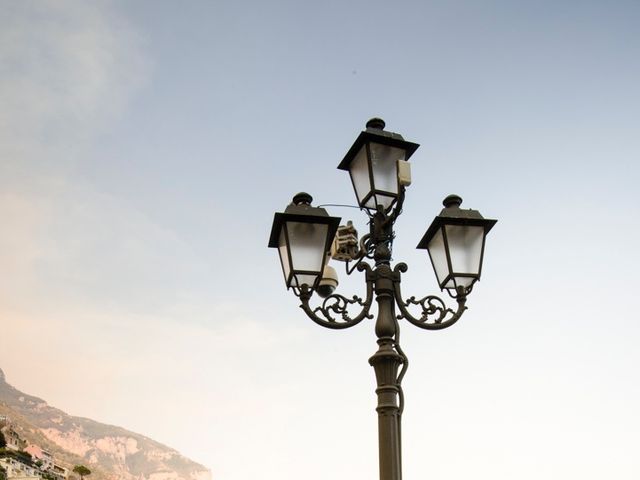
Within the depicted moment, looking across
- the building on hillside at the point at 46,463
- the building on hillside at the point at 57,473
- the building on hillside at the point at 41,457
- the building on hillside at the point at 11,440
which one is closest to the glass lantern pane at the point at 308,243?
the building on hillside at the point at 46,463

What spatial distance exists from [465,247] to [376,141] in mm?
942

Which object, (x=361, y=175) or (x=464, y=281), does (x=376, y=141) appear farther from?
(x=464, y=281)

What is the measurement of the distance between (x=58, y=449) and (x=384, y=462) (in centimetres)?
21236

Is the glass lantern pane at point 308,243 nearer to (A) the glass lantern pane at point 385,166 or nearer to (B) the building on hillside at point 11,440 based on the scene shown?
(A) the glass lantern pane at point 385,166

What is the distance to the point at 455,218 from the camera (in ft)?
16.7

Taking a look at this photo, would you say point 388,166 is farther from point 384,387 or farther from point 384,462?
point 384,462

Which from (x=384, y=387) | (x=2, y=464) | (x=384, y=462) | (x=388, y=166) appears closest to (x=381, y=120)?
(x=388, y=166)

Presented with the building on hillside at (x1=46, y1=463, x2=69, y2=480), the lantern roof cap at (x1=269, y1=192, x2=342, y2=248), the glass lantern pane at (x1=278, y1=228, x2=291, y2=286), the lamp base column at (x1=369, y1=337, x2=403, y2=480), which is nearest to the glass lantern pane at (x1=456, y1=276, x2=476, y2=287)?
the lamp base column at (x1=369, y1=337, x2=403, y2=480)

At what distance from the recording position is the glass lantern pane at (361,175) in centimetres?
516

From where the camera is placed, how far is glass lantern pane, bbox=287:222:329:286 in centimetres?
482

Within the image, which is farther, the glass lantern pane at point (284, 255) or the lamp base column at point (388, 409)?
the glass lantern pane at point (284, 255)

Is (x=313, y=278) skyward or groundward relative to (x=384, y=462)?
skyward

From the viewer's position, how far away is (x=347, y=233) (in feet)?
17.6

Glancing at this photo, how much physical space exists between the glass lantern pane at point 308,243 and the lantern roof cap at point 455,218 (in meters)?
0.79
